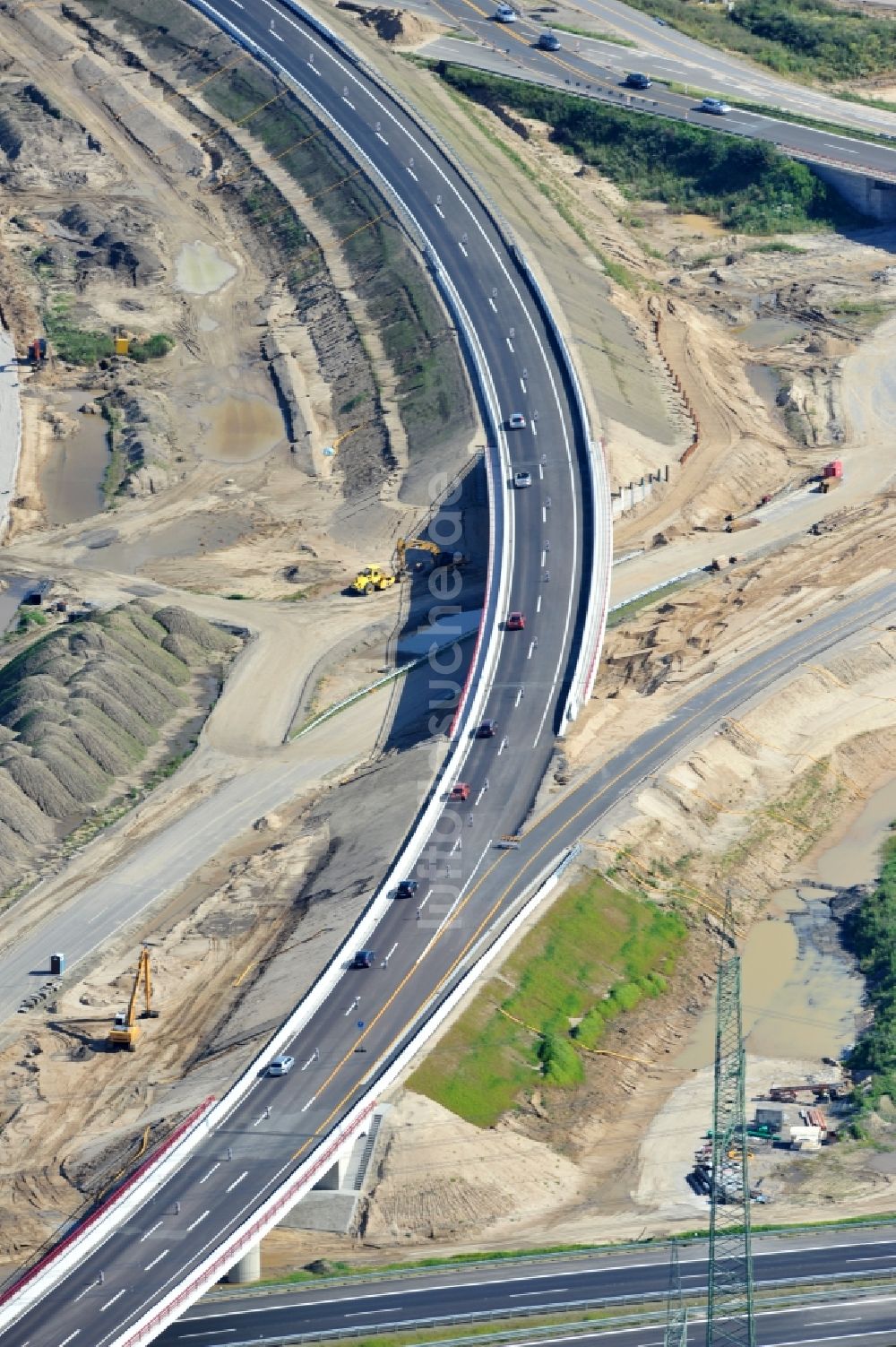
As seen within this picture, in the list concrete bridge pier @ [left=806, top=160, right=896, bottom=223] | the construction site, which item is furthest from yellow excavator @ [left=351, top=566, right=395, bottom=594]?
concrete bridge pier @ [left=806, top=160, right=896, bottom=223]

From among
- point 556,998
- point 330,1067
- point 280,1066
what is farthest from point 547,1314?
point 556,998

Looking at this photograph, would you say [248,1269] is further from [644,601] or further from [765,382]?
[765,382]

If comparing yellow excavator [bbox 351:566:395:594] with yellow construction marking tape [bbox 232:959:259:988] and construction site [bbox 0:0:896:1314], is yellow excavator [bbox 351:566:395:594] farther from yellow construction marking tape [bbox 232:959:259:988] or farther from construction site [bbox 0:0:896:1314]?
yellow construction marking tape [bbox 232:959:259:988]

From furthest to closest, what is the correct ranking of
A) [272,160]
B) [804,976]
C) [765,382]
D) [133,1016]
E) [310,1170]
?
[272,160] → [765,382] → [804,976] → [133,1016] → [310,1170]

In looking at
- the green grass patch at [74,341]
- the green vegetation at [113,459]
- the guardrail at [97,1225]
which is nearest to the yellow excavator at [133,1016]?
the guardrail at [97,1225]

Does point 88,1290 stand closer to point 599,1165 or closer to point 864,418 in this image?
point 599,1165

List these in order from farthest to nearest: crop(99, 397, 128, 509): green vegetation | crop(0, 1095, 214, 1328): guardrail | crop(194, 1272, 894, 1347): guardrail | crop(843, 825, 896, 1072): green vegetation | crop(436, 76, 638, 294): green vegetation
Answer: crop(436, 76, 638, 294): green vegetation
crop(99, 397, 128, 509): green vegetation
crop(843, 825, 896, 1072): green vegetation
crop(194, 1272, 894, 1347): guardrail
crop(0, 1095, 214, 1328): guardrail
